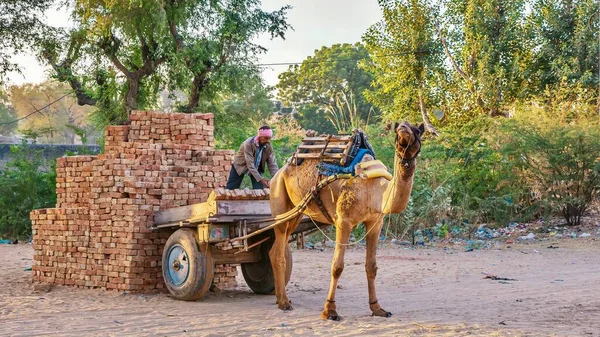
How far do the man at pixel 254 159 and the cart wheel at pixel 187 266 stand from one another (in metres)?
1.34

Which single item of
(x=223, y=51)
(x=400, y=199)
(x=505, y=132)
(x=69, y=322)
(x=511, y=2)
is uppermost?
(x=511, y=2)

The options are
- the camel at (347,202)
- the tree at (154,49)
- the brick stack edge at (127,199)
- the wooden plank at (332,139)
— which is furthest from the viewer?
the tree at (154,49)

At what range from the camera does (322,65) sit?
4462cm

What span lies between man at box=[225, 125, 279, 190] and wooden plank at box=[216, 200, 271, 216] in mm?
859

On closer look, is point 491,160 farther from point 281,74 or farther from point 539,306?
point 281,74

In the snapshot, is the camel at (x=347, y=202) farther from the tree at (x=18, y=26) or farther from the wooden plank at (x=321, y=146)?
the tree at (x=18, y=26)

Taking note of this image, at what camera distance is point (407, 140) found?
7.18 m

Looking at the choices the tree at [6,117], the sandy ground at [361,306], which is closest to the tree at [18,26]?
the sandy ground at [361,306]

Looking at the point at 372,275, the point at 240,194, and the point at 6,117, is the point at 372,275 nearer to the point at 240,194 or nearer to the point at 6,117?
the point at 240,194

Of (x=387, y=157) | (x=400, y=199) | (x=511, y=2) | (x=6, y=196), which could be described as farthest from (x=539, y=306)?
(x=511, y=2)

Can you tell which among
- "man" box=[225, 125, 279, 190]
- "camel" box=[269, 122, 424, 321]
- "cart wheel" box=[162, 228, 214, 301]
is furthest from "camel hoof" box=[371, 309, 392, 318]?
"man" box=[225, 125, 279, 190]

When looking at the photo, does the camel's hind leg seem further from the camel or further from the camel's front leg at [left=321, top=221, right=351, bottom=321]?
the camel's front leg at [left=321, top=221, right=351, bottom=321]

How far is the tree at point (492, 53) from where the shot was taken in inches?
977

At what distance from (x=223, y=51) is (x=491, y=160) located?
9152 millimetres
